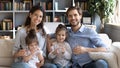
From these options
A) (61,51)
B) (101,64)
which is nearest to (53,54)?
(61,51)

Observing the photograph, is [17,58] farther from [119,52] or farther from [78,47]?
[119,52]

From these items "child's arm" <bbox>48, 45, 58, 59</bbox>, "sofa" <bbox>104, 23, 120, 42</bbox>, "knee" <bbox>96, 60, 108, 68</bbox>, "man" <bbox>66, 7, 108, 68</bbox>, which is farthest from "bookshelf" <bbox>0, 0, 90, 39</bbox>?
"knee" <bbox>96, 60, 108, 68</bbox>

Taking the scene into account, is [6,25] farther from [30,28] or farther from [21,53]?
[21,53]

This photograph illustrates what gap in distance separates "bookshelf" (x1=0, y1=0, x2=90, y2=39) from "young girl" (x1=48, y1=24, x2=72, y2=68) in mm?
3542

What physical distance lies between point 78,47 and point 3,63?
2.93 ft

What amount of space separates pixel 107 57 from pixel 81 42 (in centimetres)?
37

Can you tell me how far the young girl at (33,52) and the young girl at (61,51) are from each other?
15 cm

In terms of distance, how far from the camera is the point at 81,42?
8.79 feet

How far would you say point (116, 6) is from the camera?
20.0 ft

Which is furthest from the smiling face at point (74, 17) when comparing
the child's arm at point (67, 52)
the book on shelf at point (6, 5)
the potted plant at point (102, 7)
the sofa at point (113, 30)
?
the book on shelf at point (6, 5)

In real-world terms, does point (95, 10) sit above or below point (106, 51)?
above

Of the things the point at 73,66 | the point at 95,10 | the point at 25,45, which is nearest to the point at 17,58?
the point at 25,45

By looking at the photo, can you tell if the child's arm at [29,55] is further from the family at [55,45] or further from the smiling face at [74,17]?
the smiling face at [74,17]

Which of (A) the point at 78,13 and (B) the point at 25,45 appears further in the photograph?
(A) the point at 78,13
